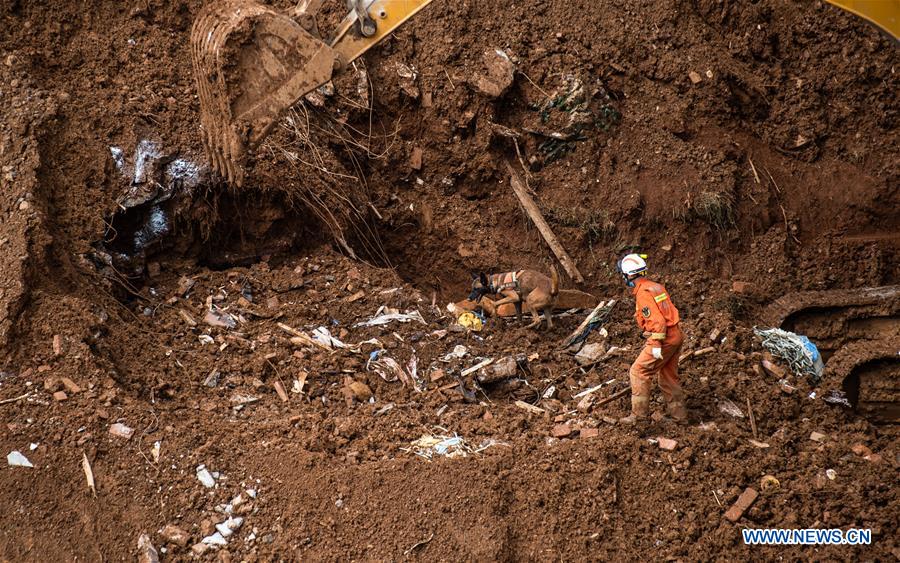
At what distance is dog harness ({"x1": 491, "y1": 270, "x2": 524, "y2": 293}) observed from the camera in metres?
8.73

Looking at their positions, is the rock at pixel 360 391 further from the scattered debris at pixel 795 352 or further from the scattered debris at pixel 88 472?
the scattered debris at pixel 795 352

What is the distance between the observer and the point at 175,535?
5.73m

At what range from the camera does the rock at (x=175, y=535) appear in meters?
5.71

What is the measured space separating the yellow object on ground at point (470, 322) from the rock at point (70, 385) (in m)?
3.71

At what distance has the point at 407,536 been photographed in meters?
A: 5.90

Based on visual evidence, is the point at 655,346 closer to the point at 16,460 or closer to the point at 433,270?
the point at 433,270

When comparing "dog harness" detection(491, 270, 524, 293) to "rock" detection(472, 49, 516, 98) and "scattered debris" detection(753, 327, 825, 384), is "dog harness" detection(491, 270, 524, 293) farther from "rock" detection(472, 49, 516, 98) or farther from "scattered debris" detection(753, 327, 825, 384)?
"scattered debris" detection(753, 327, 825, 384)

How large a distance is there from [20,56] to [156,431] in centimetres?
470

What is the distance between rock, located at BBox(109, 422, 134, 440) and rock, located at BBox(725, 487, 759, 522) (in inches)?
180

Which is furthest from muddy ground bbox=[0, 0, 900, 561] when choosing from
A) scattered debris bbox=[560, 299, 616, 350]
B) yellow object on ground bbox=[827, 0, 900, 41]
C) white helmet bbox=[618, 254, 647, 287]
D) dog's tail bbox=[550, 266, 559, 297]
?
yellow object on ground bbox=[827, 0, 900, 41]

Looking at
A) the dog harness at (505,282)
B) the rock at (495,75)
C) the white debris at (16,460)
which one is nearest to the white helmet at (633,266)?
the dog harness at (505,282)

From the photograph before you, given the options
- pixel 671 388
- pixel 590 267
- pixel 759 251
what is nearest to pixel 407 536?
pixel 671 388

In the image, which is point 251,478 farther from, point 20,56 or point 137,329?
point 20,56

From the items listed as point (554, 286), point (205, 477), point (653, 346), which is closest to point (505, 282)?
point (554, 286)
